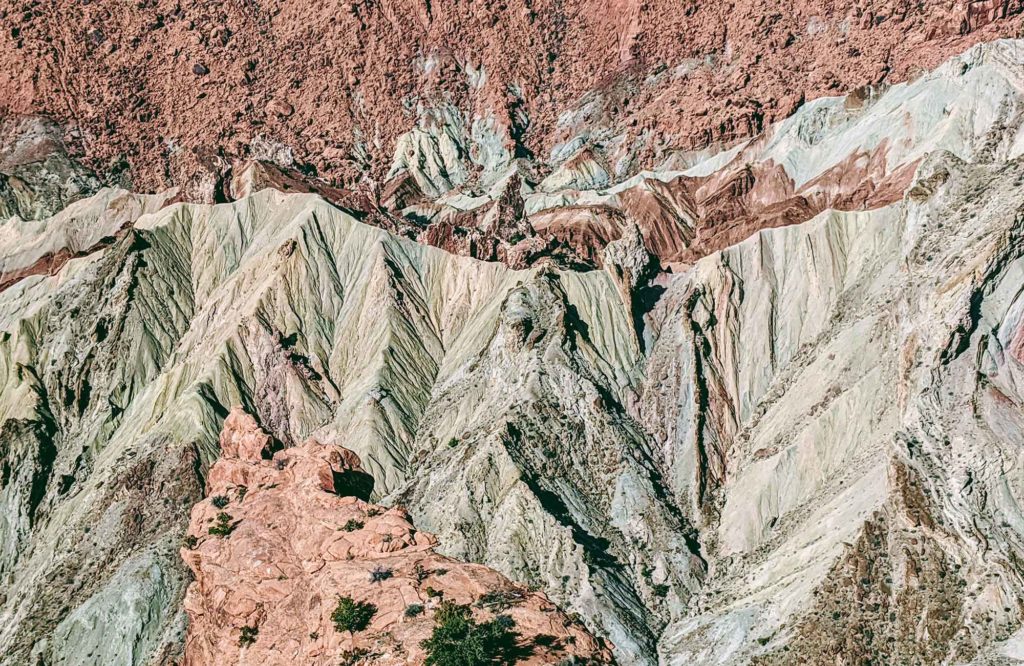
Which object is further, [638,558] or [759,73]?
[759,73]

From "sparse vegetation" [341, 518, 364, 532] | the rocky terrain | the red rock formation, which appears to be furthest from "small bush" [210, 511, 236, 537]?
"sparse vegetation" [341, 518, 364, 532]

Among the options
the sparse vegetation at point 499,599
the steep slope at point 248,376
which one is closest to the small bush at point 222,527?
the sparse vegetation at point 499,599

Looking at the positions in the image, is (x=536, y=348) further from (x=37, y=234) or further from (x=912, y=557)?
(x=37, y=234)

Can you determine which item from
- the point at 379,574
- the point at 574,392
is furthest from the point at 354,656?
the point at 574,392

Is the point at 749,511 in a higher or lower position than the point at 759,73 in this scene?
lower

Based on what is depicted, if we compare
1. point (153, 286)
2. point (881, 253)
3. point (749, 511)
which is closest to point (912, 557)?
point (749, 511)

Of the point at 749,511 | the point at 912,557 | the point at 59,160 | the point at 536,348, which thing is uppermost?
the point at 59,160

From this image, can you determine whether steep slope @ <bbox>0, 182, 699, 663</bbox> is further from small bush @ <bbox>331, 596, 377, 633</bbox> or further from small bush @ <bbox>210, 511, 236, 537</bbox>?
small bush @ <bbox>331, 596, 377, 633</bbox>
